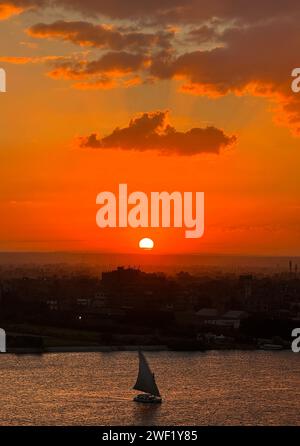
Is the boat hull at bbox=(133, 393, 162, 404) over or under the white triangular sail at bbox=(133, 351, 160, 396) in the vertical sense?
under

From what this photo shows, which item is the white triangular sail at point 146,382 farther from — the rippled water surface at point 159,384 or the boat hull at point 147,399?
the rippled water surface at point 159,384

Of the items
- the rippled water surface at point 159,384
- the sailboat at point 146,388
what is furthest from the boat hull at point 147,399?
the rippled water surface at point 159,384

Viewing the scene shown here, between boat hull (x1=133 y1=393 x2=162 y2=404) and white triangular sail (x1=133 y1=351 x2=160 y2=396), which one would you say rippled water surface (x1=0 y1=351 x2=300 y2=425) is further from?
white triangular sail (x1=133 y1=351 x2=160 y2=396)

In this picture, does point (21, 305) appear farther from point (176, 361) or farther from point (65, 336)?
point (176, 361)

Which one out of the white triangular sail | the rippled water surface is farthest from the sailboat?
the rippled water surface

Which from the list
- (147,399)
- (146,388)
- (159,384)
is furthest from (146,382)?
(159,384)

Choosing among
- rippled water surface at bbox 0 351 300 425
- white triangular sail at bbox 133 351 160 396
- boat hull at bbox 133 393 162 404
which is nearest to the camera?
rippled water surface at bbox 0 351 300 425

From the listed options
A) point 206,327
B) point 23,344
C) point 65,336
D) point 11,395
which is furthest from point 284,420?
point 206,327
